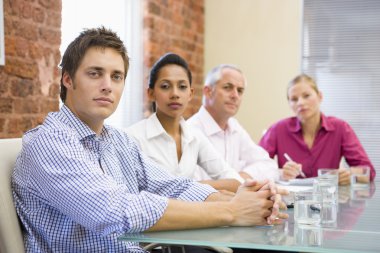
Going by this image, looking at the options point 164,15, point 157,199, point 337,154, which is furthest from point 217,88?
point 157,199

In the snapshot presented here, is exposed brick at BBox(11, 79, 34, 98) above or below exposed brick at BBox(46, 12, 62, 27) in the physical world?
below

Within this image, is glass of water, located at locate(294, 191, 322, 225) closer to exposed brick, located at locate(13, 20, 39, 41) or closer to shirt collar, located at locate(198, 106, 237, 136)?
shirt collar, located at locate(198, 106, 237, 136)

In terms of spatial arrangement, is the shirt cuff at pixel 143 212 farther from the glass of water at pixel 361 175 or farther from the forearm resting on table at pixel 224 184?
the glass of water at pixel 361 175

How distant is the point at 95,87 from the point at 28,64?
118 cm

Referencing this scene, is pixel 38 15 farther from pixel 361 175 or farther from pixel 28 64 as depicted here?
pixel 361 175

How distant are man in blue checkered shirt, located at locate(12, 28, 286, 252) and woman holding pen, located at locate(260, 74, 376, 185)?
1.63 metres

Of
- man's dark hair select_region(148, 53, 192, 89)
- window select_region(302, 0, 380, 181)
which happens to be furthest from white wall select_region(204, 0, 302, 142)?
man's dark hair select_region(148, 53, 192, 89)

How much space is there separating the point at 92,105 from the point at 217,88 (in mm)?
1595

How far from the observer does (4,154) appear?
5.03 feet

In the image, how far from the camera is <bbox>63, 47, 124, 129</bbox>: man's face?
1.60 meters

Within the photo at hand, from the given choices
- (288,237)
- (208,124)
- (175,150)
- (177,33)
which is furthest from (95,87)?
(177,33)

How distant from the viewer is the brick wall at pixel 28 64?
2496 mm

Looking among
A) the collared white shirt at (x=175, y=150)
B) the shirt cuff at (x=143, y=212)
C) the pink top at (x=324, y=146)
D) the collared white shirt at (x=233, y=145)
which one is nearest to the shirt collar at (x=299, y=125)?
the pink top at (x=324, y=146)

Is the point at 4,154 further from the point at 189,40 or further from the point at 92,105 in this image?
the point at 189,40
